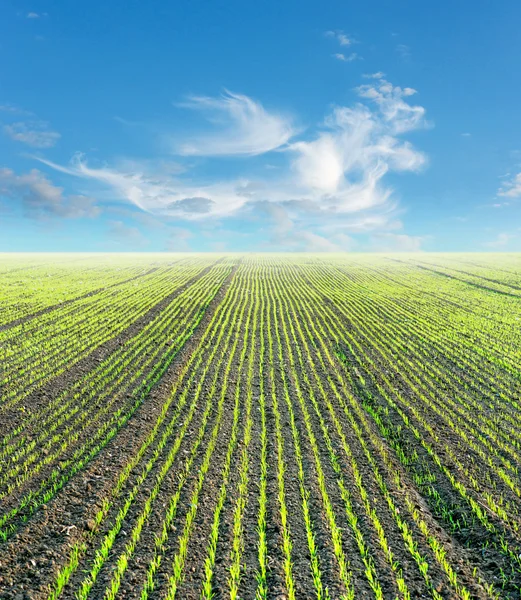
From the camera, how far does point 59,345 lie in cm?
1834

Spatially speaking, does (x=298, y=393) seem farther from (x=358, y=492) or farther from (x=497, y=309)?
(x=497, y=309)

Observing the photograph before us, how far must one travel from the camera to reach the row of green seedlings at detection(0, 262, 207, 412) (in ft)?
45.2

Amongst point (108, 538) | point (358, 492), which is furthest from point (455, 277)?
point (108, 538)

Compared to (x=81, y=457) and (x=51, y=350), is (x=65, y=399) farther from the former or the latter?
(x=51, y=350)

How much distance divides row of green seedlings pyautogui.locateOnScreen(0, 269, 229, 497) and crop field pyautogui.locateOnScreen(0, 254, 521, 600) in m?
0.07

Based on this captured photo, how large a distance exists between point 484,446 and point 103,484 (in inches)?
380

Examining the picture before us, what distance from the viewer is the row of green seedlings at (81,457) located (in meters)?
7.12

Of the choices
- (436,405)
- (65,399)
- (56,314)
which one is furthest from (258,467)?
(56,314)

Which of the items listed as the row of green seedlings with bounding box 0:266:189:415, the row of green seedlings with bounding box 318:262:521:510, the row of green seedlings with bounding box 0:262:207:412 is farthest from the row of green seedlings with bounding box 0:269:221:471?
the row of green seedlings with bounding box 318:262:521:510

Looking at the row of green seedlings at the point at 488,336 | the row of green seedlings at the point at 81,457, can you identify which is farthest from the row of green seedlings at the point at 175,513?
the row of green seedlings at the point at 488,336

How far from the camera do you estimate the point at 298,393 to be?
1305 cm

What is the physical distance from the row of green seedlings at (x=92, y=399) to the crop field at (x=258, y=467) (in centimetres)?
7

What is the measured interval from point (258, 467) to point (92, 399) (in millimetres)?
6811

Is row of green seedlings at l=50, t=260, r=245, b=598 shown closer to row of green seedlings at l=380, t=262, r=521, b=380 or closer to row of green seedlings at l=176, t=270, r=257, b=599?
row of green seedlings at l=176, t=270, r=257, b=599
